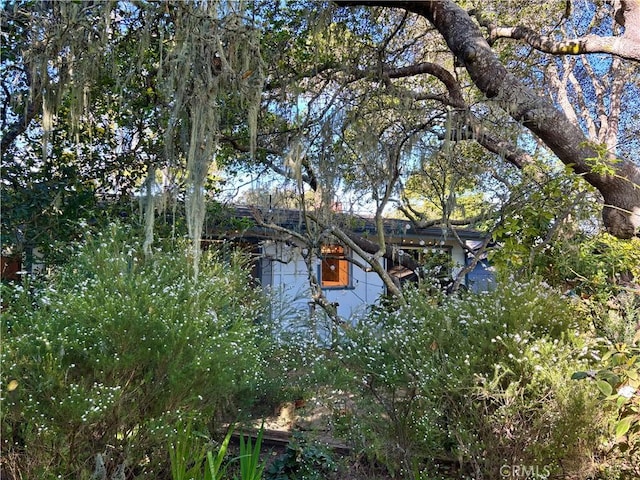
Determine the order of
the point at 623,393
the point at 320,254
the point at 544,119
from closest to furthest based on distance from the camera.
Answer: the point at 623,393, the point at 544,119, the point at 320,254

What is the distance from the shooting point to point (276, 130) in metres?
5.65

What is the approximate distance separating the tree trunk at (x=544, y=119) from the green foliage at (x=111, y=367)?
9.58 ft

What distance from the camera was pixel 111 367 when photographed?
A: 2.67 m

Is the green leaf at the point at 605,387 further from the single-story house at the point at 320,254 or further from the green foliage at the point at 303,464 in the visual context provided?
the single-story house at the point at 320,254

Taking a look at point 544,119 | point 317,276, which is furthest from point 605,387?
point 317,276

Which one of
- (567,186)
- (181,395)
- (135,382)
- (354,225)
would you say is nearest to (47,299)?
(135,382)

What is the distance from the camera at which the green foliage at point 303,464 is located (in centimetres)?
319

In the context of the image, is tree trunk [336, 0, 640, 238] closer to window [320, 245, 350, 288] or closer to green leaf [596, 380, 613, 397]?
green leaf [596, 380, 613, 397]

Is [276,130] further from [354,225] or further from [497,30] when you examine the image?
[497,30]

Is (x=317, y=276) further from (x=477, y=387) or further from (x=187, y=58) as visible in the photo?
(x=477, y=387)

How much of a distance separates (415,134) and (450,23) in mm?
1026

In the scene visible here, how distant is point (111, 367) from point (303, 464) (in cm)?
141

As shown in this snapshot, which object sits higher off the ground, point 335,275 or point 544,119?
point 544,119

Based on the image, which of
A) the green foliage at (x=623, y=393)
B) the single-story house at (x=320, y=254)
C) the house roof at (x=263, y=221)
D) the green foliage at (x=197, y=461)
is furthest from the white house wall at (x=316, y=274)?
the green foliage at (x=623, y=393)
